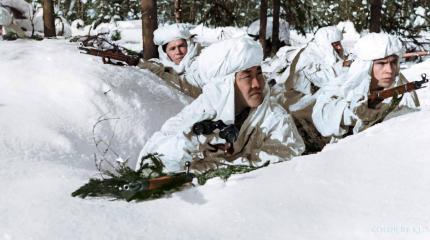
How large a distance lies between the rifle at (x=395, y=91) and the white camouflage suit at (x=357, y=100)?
0.07 metres

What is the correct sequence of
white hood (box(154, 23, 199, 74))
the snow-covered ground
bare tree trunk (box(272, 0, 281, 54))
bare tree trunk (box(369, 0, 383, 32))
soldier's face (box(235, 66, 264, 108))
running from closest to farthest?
1. the snow-covered ground
2. soldier's face (box(235, 66, 264, 108))
3. white hood (box(154, 23, 199, 74))
4. bare tree trunk (box(369, 0, 383, 32))
5. bare tree trunk (box(272, 0, 281, 54))

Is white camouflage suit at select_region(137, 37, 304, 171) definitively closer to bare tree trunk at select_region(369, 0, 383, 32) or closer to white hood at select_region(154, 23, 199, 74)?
white hood at select_region(154, 23, 199, 74)

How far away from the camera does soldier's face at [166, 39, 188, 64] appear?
21.7 ft

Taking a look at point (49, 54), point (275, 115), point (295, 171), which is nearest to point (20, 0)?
point (49, 54)

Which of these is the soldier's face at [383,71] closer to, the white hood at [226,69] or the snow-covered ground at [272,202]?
the white hood at [226,69]

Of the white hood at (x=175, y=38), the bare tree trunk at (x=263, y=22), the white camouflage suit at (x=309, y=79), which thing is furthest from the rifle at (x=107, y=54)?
the bare tree trunk at (x=263, y=22)

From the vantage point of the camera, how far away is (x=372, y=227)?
1.77 meters

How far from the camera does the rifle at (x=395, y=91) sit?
4.52m

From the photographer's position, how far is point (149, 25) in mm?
7215

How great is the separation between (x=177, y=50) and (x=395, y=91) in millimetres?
3028

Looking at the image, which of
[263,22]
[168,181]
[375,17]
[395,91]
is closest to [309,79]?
[395,91]

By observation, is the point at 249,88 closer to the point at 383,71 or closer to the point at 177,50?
the point at 383,71

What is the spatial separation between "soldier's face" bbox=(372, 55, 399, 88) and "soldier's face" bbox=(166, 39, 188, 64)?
2.60 metres

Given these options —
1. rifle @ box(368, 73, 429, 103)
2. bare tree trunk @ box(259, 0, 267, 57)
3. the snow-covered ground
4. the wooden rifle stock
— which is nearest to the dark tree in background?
bare tree trunk @ box(259, 0, 267, 57)
